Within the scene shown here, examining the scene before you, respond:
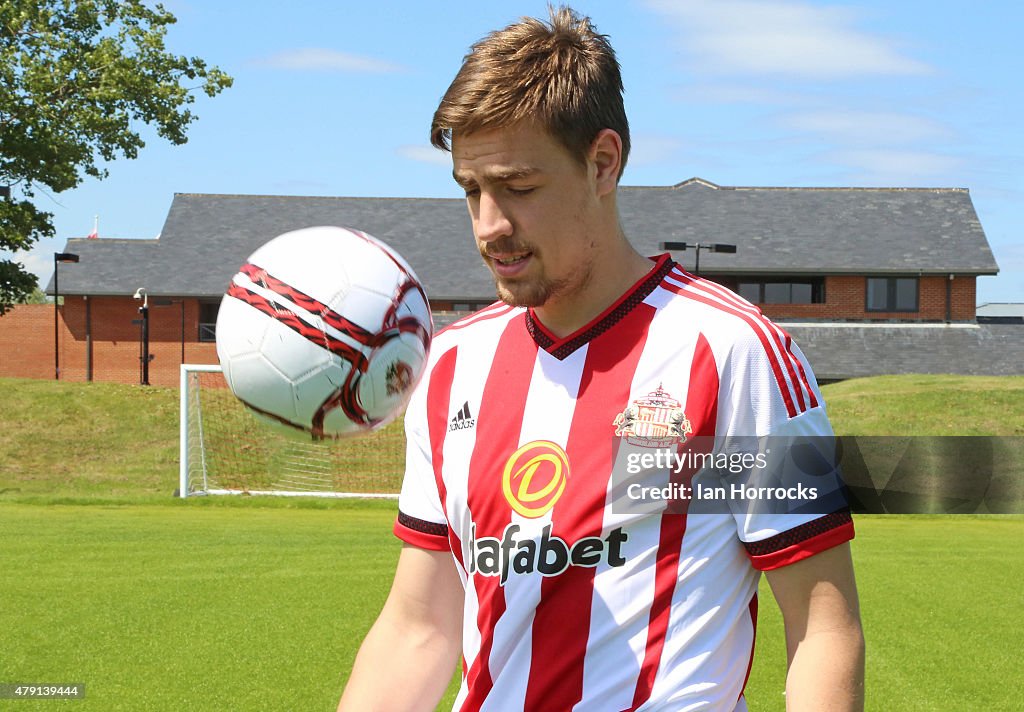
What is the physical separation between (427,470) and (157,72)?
33.2m

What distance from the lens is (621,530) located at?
2258mm

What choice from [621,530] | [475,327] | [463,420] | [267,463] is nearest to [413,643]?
[463,420]

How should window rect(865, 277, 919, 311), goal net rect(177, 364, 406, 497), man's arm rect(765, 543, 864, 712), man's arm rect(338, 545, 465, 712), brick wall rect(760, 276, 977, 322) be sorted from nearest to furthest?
man's arm rect(765, 543, 864, 712)
man's arm rect(338, 545, 465, 712)
goal net rect(177, 364, 406, 497)
brick wall rect(760, 276, 977, 322)
window rect(865, 277, 919, 311)

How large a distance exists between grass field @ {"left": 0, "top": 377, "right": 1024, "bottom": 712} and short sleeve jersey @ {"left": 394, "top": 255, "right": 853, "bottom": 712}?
4.25 metres

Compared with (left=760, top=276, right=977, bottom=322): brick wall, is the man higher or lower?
lower

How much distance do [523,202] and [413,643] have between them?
1075 millimetres

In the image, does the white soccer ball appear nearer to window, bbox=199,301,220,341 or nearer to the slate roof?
the slate roof

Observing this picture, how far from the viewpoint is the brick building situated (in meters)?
44.2

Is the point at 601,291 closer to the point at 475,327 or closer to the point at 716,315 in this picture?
the point at 716,315

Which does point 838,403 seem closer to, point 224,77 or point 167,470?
point 167,470

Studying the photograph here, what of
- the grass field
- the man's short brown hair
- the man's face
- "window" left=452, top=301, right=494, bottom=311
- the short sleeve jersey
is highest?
"window" left=452, top=301, right=494, bottom=311

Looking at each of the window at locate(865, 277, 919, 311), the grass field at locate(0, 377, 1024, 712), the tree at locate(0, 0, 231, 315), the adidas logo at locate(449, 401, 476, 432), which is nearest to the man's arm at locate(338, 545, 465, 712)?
the adidas logo at locate(449, 401, 476, 432)

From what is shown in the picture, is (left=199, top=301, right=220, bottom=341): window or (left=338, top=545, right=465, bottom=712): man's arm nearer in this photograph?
(left=338, top=545, right=465, bottom=712): man's arm

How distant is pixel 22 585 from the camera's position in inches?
365
